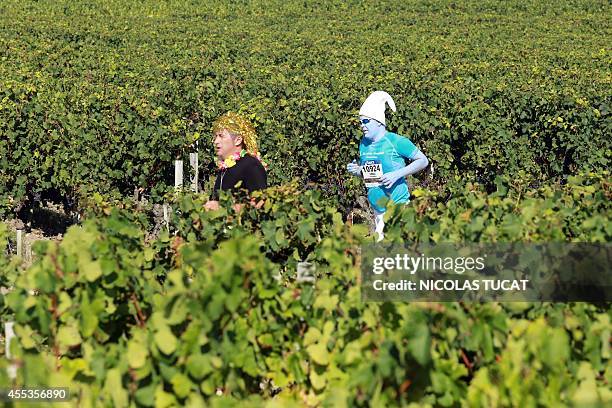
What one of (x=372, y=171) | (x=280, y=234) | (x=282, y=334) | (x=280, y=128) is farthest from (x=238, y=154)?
(x=280, y=128)

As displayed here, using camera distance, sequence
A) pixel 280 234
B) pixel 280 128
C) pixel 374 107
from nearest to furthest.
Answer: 1. pixel 280 234
2. pixel 374 107
3. pixel 280 128

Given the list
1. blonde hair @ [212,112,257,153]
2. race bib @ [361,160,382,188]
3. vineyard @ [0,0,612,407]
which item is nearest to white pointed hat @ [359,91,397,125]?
race bib @ [361,160,382,188]

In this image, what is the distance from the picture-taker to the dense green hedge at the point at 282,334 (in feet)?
11.8

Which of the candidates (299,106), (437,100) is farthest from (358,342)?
(437,100)

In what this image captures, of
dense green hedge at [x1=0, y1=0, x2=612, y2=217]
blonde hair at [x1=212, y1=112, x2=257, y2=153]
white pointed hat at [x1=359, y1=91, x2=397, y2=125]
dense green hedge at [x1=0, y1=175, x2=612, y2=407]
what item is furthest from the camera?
dense green hedge at [x1=0, y1=0, x2=612, y2=217]

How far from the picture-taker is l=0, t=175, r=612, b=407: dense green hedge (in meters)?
3.60

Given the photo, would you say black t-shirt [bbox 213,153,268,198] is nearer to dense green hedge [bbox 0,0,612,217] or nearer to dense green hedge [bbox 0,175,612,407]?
dense green hedge [bbox 0,175,612,407]

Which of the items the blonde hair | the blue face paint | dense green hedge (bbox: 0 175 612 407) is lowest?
dense green hedge (bbox: 0 175 612 407)

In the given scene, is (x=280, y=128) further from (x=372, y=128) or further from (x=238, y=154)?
(x=238, y=154)

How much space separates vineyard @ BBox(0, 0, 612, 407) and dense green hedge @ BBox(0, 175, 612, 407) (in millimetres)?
11

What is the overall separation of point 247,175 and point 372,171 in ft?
3.65

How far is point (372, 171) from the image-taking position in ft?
24.0

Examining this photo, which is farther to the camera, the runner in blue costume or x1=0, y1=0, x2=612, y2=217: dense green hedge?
x1=0, y1=0, x2=612, y2=217: dense green hedge

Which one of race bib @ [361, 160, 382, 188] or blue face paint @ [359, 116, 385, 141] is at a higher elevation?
blue face paint @ [359, 116, 385, 141]
